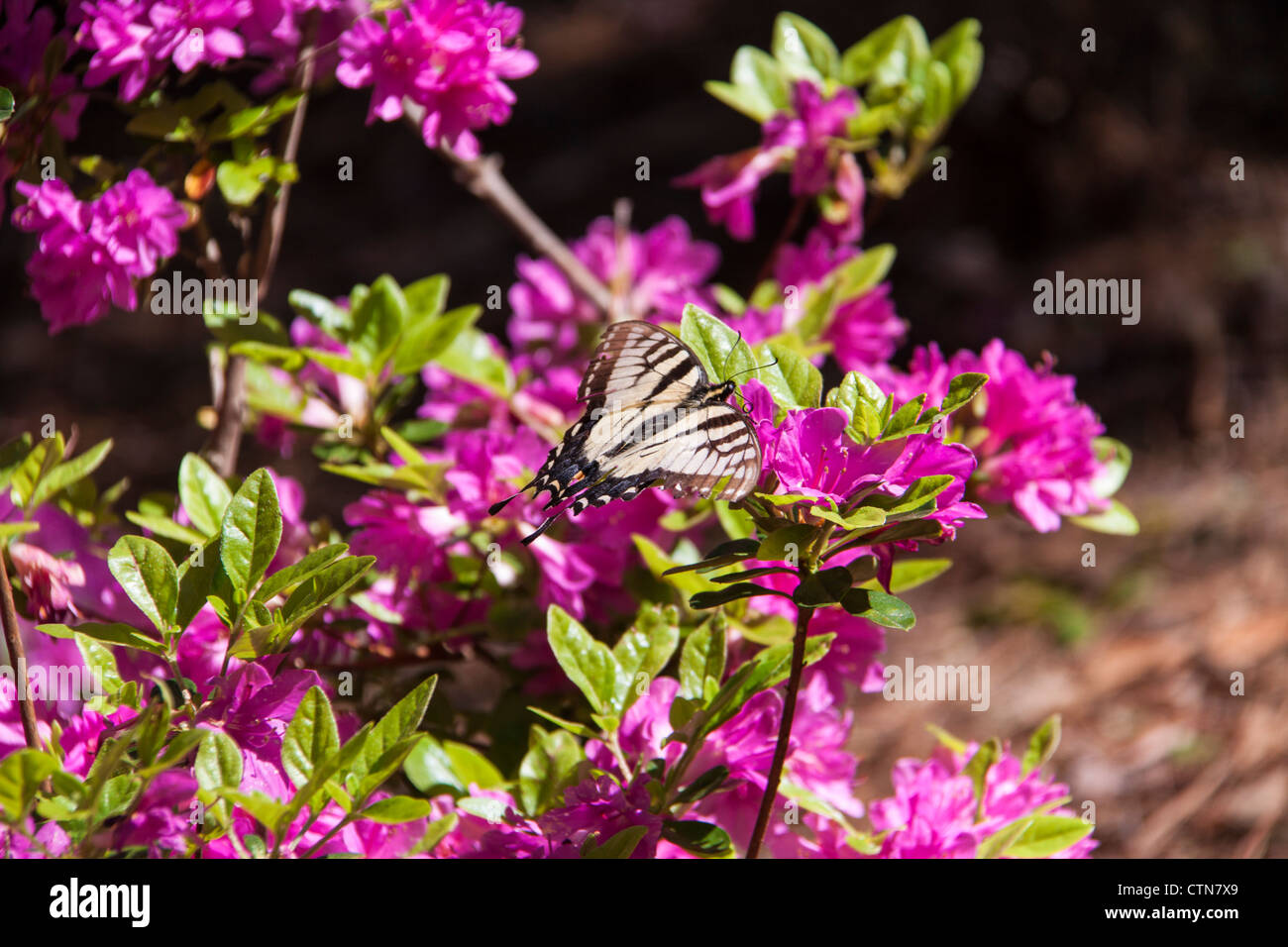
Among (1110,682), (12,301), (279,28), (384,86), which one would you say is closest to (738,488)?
(384,86)

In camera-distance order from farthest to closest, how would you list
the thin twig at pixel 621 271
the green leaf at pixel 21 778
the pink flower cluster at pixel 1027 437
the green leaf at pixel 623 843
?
the thin twig at pixel 621 271 < the pink flower cluster at pixel 1027 437 < the green leaf at pixel 623 843 < the green leaf at pixel 21 778

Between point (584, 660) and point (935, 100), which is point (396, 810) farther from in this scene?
point (935, 100)

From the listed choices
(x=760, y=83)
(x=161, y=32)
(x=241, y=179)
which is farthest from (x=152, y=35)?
(x=760, y=83)

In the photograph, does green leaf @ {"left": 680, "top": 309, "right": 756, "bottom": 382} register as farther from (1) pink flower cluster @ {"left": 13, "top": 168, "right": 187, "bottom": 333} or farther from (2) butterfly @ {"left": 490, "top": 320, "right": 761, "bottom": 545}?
(1) pink flower cluster @ {"left": 13, "top": 168, "right": 187, "bottom": 333}

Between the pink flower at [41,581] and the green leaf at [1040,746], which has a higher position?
the pink flower at [41,581]

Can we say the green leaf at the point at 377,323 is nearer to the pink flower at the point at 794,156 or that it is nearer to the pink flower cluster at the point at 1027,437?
the pink flower at the point at 794,156

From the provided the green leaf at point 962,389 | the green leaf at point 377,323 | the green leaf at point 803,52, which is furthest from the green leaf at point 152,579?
the green leaf at point 803,52
